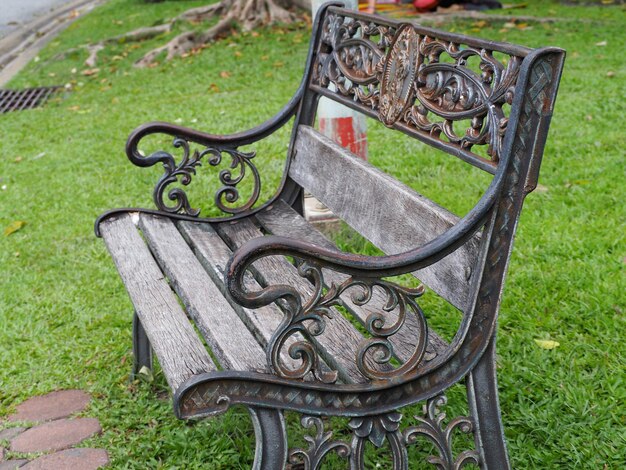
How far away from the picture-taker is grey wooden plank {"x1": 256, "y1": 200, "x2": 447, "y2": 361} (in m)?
2.26

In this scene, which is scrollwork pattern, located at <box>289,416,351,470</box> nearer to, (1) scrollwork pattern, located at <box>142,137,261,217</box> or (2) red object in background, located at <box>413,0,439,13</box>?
(1) scrollwork pattern, located at <box>142,137,261,217</box>

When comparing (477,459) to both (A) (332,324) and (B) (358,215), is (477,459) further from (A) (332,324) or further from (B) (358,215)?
(B) (358,215)

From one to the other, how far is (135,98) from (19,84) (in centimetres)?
202

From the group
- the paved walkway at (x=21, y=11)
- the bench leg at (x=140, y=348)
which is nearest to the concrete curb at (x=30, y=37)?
the paved walkway at (x=21, y=11)

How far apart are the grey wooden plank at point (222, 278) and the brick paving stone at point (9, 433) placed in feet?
3.02

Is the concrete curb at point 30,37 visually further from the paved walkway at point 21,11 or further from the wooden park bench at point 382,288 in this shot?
the wooden park bench at point 382,288

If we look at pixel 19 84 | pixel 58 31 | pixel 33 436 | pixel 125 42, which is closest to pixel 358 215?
pixel 33 436

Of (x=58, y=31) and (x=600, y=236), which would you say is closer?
(x=600, y=236)

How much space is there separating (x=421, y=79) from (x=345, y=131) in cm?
185

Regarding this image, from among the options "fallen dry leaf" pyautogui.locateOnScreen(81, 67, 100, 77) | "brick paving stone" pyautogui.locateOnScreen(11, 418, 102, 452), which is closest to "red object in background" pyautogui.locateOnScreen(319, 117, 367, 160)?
"brick paving stone" pyautogui.locateOnScreen(11, 418, 102, 452)

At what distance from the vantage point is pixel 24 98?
28.0 feet

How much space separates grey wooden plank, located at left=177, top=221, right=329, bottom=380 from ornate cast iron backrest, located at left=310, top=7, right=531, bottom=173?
2.22 feet

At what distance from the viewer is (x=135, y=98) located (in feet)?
25.8

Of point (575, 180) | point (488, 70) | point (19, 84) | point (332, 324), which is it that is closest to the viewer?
point (488, 70)
